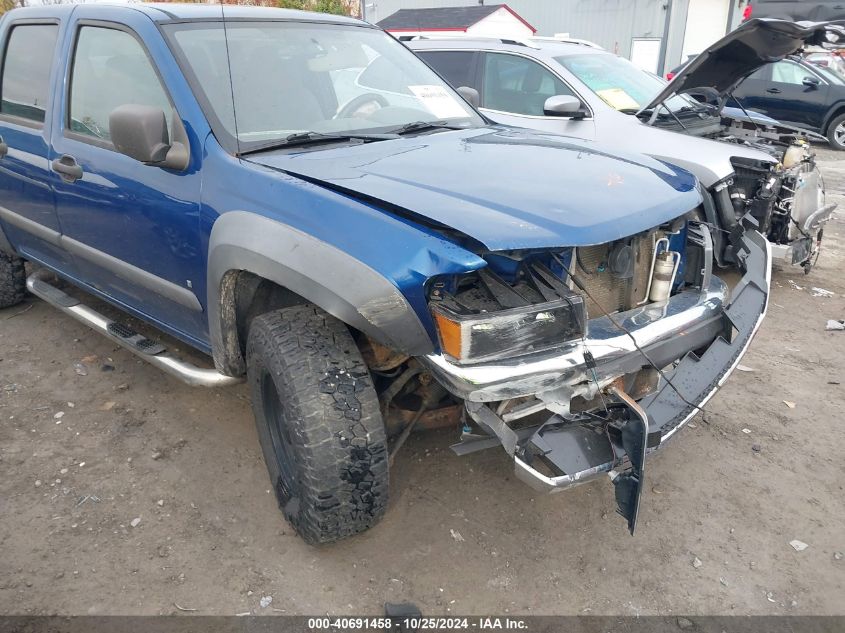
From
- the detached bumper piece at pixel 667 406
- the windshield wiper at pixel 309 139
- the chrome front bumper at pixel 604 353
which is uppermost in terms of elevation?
the windshield wiper at pixel 309 139

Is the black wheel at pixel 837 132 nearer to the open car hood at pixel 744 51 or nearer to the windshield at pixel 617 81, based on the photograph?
the windshield at pixel 617 81

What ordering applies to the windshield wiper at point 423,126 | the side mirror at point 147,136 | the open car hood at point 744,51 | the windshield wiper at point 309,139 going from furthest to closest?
the open car hood at point 744,51
the windshield wiper at point 423,126
the windshield wiper at point 309,139
the side mirror at point 147,136

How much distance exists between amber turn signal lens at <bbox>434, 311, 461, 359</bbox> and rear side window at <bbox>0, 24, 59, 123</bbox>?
2716 mm

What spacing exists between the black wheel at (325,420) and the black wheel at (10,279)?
2.99 meters

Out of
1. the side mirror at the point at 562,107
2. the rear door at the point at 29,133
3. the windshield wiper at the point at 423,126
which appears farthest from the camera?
the side mirror at the point at 562,107

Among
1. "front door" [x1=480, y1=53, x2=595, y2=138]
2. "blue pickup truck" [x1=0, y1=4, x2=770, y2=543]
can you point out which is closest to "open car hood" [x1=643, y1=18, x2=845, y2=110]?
"front door" [x1=480, y1=53, x2=595, y2=138]

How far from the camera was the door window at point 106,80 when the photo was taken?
286 cm

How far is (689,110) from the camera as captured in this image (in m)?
5.90

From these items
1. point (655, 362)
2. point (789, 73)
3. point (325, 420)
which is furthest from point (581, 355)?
point (789, 73)

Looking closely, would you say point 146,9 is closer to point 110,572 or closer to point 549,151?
point 549,151

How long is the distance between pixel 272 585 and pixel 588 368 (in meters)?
1.35

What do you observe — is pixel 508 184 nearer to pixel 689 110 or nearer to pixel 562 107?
pixel 562 107

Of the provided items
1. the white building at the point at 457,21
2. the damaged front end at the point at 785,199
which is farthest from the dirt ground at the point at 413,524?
the white building at the point at 457,21

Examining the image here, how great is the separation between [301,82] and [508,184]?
1.21 metres
